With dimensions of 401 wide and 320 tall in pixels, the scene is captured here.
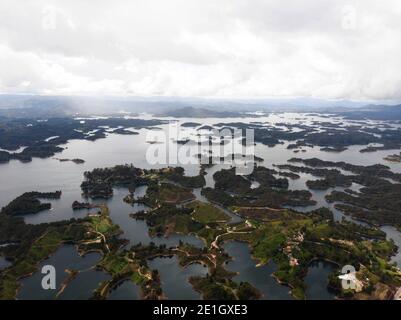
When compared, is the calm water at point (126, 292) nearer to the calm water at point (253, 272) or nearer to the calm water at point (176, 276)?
the calm water at point (176, 276)

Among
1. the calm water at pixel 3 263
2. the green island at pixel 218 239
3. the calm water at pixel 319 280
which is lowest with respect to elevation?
the calm water at pixel 319 280

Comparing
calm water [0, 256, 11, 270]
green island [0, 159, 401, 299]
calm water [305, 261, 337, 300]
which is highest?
green island [0, 159, 401, 299]

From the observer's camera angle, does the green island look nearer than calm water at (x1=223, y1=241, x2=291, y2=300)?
No

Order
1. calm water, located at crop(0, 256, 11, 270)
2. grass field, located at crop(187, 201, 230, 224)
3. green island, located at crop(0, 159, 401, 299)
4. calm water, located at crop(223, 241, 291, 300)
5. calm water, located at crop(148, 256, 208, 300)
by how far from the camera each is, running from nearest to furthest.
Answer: calm water, located at crop(148, 256, 208, 300) < calm water, located at crop(223, 241, 291, 300) < green island, located at crop(0, 159, 401, 299) < calm water, located at crop(0, 256, 11, 270) < grass field, located at crop(187, 201, 230, 224)

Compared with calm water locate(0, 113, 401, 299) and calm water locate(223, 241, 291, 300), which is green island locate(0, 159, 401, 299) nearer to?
calm water locate(223, 241, 291, 300)

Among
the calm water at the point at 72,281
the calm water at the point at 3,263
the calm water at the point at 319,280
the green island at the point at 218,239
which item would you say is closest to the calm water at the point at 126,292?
the green island at the point at 218,239

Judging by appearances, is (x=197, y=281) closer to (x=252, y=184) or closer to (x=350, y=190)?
(x=252, y=184)

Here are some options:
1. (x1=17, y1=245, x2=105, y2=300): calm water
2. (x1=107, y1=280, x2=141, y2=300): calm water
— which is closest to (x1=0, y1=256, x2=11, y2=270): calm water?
(x1=17, y1=245, x2=105, y2=300): calm water

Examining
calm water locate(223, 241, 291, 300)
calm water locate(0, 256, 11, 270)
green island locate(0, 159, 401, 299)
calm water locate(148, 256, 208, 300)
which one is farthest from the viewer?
calm water locate(0, 256, 11, 270)

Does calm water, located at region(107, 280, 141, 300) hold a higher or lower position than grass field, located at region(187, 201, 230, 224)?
lower
